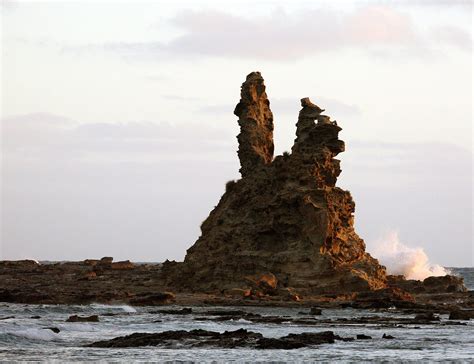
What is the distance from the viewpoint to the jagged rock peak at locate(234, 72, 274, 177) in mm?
69375

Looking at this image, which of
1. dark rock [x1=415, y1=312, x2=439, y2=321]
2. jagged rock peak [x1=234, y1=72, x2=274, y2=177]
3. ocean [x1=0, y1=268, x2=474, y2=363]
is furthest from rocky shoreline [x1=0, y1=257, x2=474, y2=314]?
jagged rock peak [x1=234, y1=72, x2=274, y2=177]

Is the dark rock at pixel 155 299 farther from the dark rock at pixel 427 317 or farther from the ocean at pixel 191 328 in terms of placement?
the dark rock at pixel 427 317

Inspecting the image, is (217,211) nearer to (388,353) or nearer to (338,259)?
(338,259)

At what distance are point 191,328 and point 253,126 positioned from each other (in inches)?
1063

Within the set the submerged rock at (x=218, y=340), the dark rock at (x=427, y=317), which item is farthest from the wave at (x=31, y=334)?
the dark rock at (x=427, y=317)

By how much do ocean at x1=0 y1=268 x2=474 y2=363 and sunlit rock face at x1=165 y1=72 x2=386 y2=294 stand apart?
5.57 meters

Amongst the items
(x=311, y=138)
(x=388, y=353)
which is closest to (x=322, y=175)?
(x=311, y=138)

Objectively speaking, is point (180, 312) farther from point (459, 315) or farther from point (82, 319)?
point (459, 315)

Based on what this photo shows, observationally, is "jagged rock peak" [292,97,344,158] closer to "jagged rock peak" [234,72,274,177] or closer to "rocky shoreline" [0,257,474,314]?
"jagged rock peak" [234,72,274,177]

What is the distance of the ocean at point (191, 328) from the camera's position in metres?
34.3

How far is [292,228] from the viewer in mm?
64250

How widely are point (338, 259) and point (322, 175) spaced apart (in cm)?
547

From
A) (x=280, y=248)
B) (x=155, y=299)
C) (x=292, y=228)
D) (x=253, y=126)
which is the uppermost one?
(x=253, y=126)

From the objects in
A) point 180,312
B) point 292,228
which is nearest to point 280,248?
point 292,228
